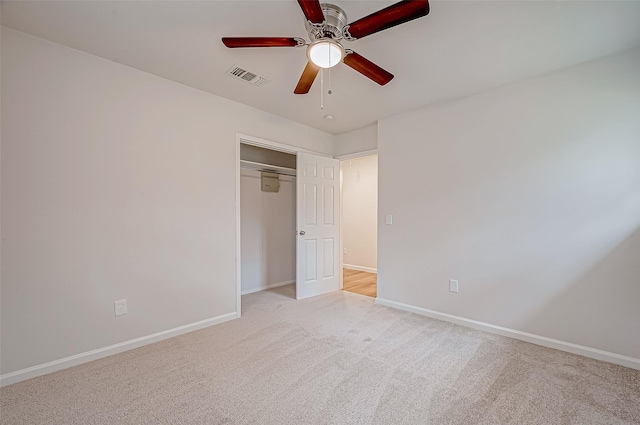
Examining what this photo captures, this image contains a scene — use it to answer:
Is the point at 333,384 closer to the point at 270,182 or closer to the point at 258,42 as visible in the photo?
the point at 258,42

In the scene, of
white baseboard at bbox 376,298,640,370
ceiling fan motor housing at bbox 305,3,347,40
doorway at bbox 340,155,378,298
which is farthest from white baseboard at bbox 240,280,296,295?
ceiling fan motor housing at bbox 305,3,347,40

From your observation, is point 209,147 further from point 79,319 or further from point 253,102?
point 79,319

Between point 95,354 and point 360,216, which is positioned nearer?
point 95,354

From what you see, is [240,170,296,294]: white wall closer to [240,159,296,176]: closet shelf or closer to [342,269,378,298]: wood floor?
[240,159,296,176]: closet shelf

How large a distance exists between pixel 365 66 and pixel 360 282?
11.8 ft

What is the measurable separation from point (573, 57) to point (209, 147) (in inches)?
131

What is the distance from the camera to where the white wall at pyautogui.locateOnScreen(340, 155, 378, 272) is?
5.63m

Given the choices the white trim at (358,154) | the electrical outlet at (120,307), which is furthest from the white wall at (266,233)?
the electrical outlet at (120,307)

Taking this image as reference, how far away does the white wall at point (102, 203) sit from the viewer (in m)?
1.92

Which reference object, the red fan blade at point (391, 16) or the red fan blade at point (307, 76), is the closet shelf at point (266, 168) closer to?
the red fan blade at point (307, 76)

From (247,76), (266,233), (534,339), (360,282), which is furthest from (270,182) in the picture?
(534,339)

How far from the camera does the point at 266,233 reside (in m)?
4.36

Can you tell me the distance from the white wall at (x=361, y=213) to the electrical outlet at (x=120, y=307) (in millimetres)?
4024

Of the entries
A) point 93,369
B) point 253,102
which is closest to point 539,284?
point 253,102
